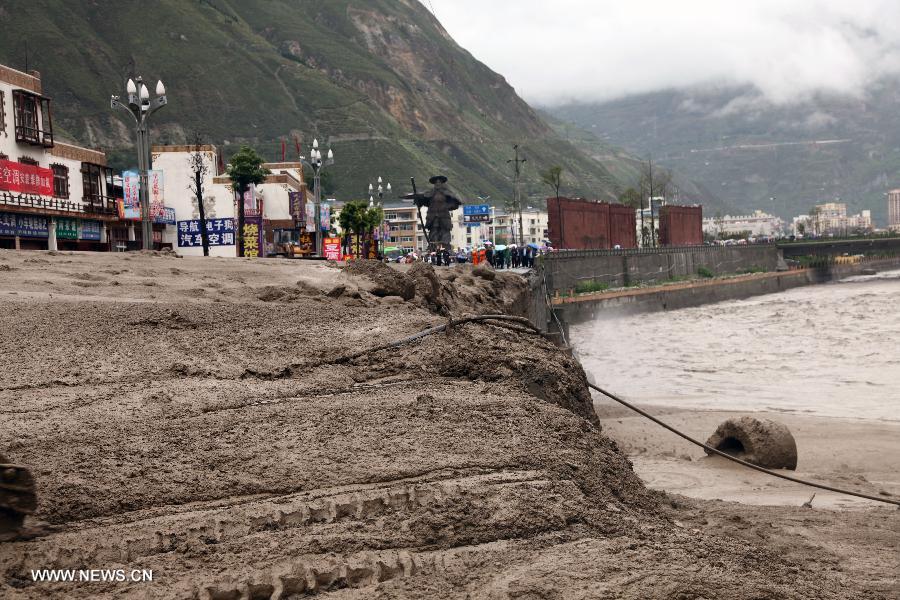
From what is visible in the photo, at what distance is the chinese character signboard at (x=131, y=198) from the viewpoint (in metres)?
43.6

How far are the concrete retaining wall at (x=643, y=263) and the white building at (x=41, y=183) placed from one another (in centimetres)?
2696

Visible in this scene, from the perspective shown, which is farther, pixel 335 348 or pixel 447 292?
pixel 447 292

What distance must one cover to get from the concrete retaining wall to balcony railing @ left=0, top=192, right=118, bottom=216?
26.0 metres

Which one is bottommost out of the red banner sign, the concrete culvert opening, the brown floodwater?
the brown floodwater

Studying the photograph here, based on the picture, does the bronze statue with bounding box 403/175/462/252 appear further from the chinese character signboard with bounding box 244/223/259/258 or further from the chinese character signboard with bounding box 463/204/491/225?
the chinese character signboard with bounding box 463/204/491/225

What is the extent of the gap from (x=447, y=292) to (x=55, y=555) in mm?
13744

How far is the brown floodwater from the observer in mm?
24953

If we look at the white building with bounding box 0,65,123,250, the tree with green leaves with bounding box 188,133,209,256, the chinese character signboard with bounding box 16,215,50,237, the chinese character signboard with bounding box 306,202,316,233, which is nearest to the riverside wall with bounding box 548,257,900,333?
the tree with green leaves with bounding box 188,133,209,256

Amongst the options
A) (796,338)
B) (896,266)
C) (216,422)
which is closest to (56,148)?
(796,338)

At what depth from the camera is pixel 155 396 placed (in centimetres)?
688

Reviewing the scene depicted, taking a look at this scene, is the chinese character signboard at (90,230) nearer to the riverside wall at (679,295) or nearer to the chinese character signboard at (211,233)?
the chinese character signboard at (211,233)

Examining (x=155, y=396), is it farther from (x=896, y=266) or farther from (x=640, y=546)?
(x=896, y=266)

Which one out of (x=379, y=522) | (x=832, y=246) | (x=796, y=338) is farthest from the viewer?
(x=832, y=246)

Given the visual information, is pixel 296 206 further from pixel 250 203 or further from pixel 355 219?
pixel 250 203
